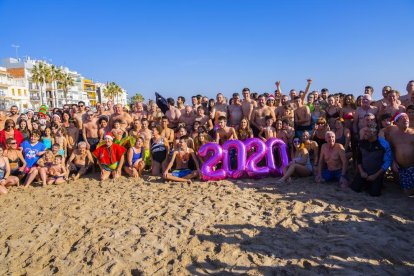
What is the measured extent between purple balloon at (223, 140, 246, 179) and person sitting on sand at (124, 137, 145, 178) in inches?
78.7

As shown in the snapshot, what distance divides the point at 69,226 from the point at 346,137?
218 inches

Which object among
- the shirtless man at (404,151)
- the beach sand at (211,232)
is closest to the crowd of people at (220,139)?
the shirtless man at (404,151)

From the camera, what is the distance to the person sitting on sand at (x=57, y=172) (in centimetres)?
663

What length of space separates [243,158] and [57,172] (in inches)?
165

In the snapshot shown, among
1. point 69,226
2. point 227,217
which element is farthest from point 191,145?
point 69,226

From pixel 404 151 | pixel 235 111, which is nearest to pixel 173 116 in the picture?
pixel 235 111

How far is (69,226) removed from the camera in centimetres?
435

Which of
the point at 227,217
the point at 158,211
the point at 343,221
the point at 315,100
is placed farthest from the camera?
the point at 315,100

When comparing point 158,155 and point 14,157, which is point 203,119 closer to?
point 158,155

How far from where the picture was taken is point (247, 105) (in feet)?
26.1

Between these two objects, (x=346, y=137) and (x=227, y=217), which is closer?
(x=227, y=217)

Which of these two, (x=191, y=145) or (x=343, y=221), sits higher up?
(x=191, y=145)

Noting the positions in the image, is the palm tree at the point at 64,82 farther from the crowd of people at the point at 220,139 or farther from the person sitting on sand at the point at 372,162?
the person sitting on sand at the point at 372,162

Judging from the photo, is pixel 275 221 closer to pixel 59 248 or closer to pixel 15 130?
pixel 59 248
